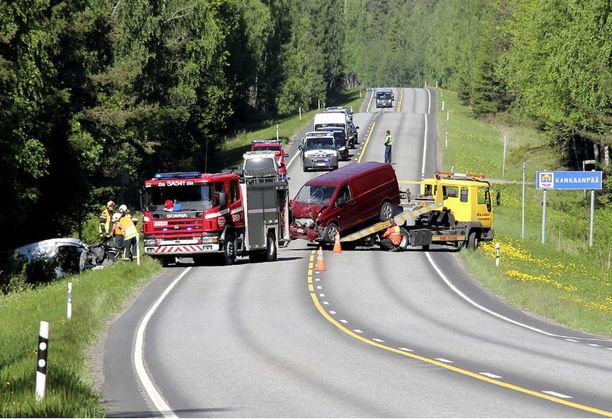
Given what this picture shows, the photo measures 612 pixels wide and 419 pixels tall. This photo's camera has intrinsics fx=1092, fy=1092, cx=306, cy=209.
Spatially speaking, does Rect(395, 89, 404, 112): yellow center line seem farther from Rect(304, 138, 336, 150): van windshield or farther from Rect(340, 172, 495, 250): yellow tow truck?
Rect(340, 172, 495, 250): yellow tow truck

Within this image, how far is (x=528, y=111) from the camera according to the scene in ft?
251

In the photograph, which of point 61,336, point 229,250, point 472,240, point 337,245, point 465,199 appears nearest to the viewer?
point 61,336

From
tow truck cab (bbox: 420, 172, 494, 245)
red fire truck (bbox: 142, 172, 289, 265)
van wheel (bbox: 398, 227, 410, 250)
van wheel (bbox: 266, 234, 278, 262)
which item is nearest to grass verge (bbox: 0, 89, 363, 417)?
red fire truck (bbox: 142, 172, 289, 265)

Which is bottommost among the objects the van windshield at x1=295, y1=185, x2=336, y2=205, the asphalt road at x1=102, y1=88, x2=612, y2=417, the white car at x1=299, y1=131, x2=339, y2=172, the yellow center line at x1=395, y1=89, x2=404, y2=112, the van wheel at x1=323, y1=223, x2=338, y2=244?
the asphalt road at x1=102, y1=88, x2=612, y2=417

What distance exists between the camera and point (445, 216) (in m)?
41.8

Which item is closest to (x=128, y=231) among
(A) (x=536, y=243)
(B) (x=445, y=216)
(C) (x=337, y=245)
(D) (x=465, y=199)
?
(C) (x=337, y=245)

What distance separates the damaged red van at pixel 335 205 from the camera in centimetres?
3994

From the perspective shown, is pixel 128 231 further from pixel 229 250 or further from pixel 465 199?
pixel 465 199

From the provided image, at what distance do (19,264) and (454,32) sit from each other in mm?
150654

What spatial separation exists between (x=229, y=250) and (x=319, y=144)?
30073 mm

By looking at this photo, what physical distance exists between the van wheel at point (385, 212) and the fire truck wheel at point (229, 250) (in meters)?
7.34

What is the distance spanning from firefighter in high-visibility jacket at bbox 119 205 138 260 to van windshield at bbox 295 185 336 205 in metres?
6.61

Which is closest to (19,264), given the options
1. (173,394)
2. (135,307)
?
(135,307)

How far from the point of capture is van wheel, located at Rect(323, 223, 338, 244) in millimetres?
40312
